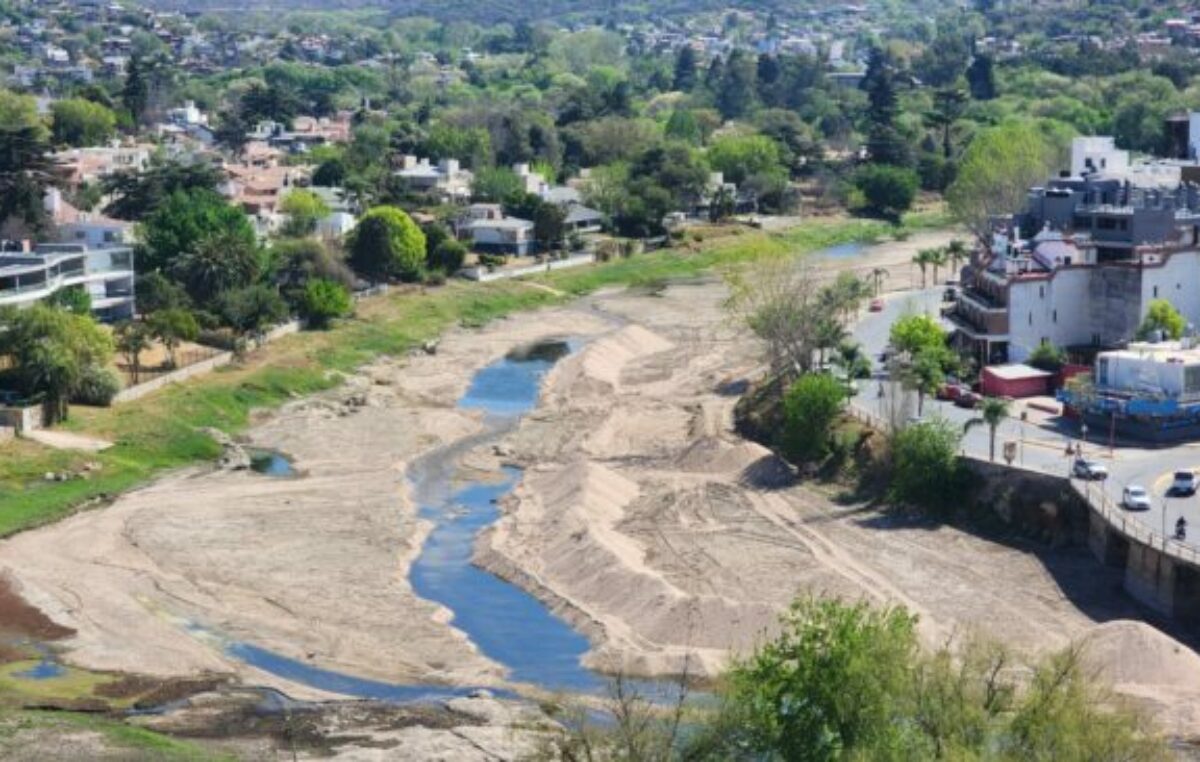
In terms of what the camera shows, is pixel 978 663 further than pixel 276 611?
No

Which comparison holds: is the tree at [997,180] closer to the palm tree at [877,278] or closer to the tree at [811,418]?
the palm tree at [877,278]

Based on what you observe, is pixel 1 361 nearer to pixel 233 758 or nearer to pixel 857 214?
pixel 233 758

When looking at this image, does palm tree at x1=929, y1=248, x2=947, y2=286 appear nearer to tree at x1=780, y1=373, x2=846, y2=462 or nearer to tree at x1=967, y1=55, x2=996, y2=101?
tree at x1=780, y1=373, x2=846, y2=462

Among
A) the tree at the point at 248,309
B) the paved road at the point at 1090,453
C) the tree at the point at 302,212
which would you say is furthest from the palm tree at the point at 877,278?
the tree at the point at 302,212

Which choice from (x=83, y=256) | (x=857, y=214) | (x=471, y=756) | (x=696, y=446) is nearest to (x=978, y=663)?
(x=471, y=756)

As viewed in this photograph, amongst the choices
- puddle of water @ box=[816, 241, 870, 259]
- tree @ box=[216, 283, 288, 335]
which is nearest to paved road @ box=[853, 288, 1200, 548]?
Answer: tree @ box=[216, 283, 288, 335]
